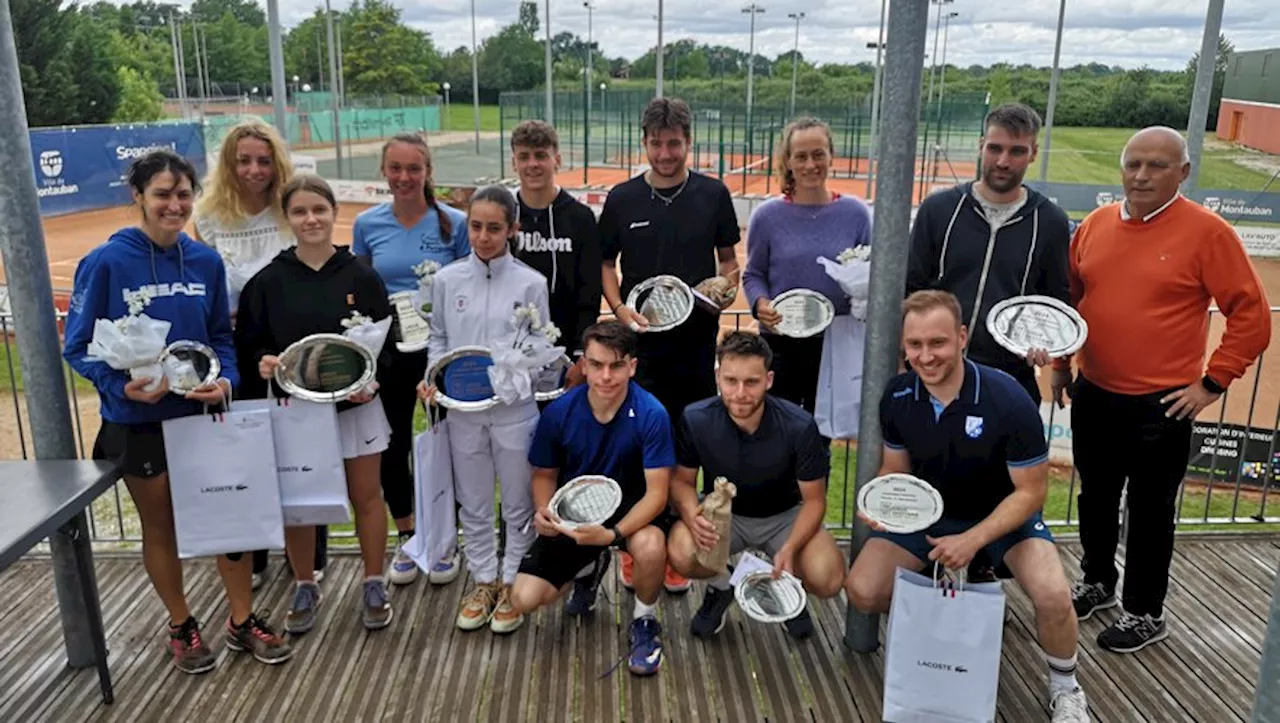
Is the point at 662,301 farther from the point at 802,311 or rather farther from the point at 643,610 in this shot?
the point at 643,610

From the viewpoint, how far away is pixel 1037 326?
11.8ft

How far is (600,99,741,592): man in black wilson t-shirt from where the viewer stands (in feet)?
13.4

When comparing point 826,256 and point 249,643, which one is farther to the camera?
point 826,256

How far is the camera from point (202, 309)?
3459 mm

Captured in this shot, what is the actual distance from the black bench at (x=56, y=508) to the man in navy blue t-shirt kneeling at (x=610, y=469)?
1.56 m

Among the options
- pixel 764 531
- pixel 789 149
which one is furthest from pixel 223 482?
pixel 789 149

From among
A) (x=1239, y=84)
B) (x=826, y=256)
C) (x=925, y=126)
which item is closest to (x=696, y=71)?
(x=1239, y=84)

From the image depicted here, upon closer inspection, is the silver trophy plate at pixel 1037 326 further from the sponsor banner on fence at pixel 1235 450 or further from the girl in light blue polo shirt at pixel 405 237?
the sponsor banner on fence at pixel 1235 450

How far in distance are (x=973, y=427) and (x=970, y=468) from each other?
16cm

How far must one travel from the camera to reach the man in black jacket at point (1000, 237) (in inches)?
146

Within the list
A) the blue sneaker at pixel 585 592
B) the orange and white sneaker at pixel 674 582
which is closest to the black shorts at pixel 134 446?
the blue sneaker at pixel 585 592

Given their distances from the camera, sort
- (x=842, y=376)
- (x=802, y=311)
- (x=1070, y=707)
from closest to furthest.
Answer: (x=1070, y=707) → (x=802, y=311) → (x=842, y=376)

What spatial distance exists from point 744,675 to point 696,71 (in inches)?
3032

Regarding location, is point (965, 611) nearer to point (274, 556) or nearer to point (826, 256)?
point (826, 256)
